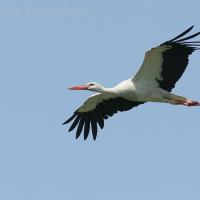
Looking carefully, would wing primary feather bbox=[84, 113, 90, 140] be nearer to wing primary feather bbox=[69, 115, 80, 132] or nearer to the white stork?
wing primary feather bbox=[69, 115, 80, 132]

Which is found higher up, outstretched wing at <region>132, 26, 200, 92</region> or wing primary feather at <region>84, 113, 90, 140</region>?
outstretched wing at <region>132, 26, 200, 92</region>

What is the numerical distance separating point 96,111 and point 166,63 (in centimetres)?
220

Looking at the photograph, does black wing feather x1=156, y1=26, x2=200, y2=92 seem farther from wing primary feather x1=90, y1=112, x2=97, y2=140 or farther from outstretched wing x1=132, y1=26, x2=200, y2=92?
wing primary feather x1=90, y1=112, x2=97, y2=140

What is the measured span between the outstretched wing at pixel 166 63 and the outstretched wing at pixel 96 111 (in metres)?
1.00

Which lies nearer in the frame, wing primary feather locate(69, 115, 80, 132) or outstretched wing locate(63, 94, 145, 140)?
outstretched wing locate(63, 94, 145, 140)

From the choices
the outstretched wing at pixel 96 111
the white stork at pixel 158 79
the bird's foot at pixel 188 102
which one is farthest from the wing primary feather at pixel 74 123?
the bird's foot at pixel 188 102

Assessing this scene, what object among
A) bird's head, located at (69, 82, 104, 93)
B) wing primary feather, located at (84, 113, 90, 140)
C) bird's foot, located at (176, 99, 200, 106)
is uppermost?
bird's head, located at (69, 82, 104, 93)

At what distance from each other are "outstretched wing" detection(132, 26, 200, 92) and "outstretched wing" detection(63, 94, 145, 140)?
1.00 metres

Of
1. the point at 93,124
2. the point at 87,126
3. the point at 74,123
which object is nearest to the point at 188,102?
the point at 93,124

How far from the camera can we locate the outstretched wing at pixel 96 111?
71.8 ft

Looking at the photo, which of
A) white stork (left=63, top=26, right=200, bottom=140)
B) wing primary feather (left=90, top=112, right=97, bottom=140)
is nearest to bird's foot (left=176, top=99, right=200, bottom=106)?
white stork (left=63, top=26, right=200, bottom=140)

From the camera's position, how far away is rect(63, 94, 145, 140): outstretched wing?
21.9 m

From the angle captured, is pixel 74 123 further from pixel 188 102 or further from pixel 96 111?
pixel 188 102

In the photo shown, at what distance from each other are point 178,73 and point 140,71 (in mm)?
697
